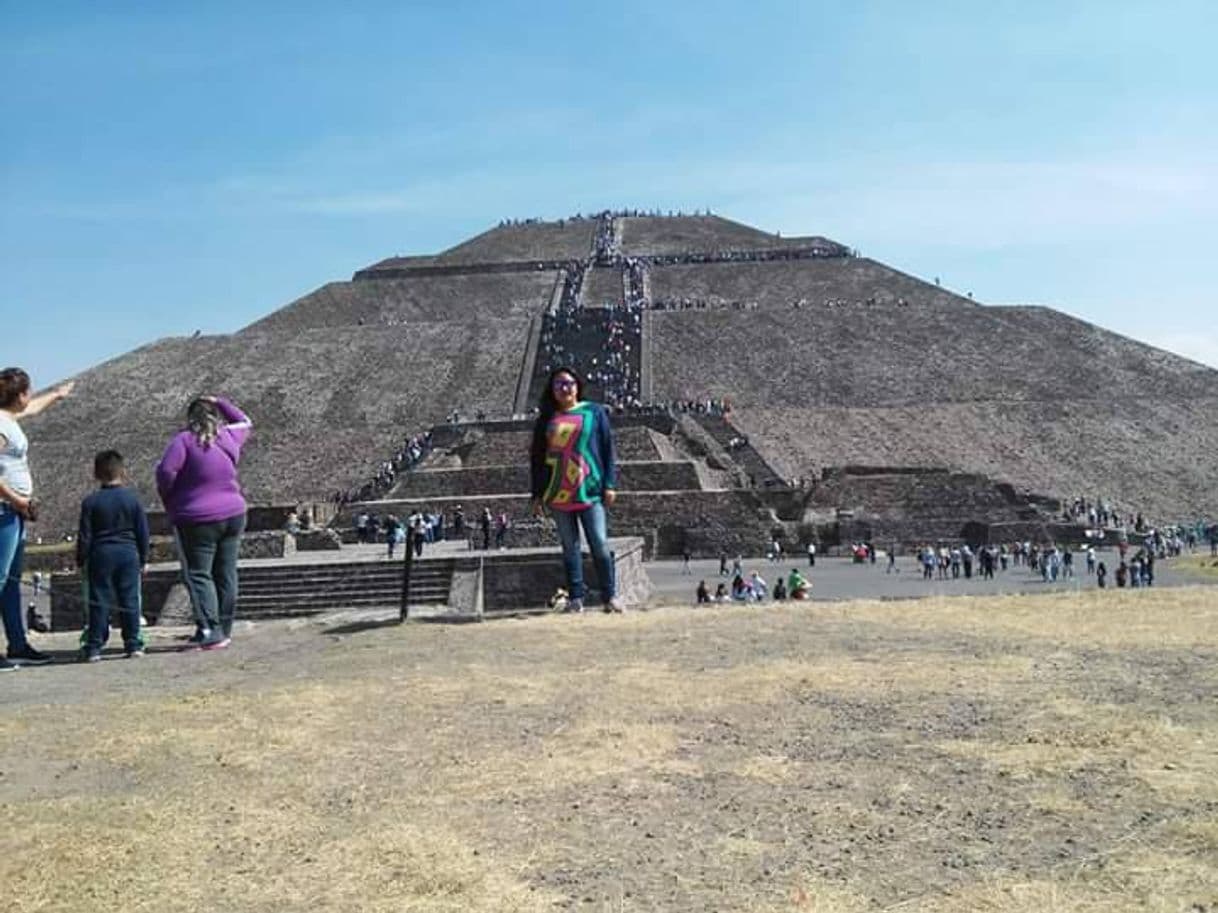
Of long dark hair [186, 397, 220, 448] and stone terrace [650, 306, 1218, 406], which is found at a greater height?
stone terrace [650, 306, 1218, 406]

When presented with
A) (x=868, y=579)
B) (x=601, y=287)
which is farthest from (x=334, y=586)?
(x=601, y=287)

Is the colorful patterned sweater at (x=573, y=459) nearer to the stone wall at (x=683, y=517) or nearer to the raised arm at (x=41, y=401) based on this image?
the raised arm at (x=41, y=401)

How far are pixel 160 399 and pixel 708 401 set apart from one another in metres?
23.4

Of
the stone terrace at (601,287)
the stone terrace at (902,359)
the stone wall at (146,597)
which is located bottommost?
the stone wall at (146,597)

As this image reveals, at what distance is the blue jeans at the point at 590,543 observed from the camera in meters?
9.86

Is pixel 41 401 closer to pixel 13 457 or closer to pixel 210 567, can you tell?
pixel 13 457

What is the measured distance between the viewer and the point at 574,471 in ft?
32.0

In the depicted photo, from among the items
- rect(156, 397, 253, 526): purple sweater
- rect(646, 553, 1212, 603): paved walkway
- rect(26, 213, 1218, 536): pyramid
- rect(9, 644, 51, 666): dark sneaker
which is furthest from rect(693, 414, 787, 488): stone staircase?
rect(9, 644, 51, 666): dark sneaker

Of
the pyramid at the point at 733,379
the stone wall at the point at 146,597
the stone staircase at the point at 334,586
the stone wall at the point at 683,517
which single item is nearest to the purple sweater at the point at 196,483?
the stone staircase at the point at 334,586

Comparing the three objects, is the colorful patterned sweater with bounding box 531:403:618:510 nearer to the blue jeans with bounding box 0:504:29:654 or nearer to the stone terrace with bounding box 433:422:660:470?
the blue jeans with bounding box 0:504:29:654

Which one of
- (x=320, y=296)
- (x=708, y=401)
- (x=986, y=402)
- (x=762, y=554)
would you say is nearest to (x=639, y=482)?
(x=762, y=554)

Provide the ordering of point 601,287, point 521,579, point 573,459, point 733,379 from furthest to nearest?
1. point 601,287
2. point 733,379
3. point 521,579
4. point 573,459

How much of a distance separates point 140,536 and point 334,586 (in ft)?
17.0

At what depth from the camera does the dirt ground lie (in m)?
3.09
